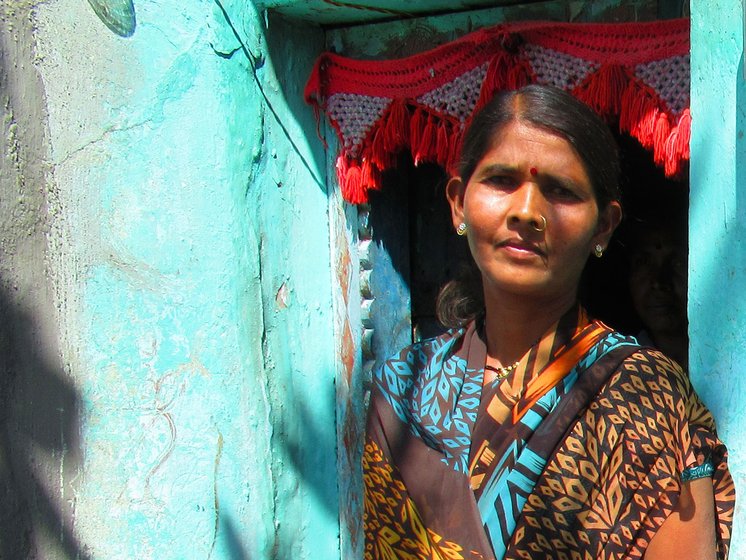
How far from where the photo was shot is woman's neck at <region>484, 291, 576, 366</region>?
1.72 m

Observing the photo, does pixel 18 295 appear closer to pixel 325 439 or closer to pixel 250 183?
pixel 250 183

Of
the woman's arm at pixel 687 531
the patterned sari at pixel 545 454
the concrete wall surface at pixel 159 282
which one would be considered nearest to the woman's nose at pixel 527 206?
the patterned sari at pixel 545 454

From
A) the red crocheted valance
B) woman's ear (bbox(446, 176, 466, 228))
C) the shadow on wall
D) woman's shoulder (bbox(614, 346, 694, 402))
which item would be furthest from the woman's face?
the shadow on wall

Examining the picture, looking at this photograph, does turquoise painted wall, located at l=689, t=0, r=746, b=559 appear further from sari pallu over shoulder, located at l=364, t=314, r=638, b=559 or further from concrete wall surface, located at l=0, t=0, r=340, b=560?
concrete wall surface, located at l=0, t=0, r=340, b=560

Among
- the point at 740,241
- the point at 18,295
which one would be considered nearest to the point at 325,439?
the point at 18,295

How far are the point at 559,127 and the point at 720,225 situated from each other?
410 millimetres

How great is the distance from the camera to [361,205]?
2.58 metres

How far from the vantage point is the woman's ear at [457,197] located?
182cm

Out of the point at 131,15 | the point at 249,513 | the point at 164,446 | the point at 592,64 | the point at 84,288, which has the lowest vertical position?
the point at 249,513

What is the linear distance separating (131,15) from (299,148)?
1.91 feet

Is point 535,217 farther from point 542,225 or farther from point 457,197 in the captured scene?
point 457,197

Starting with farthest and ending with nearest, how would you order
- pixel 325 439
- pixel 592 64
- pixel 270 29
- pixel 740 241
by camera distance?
pixel 325 439 → pixel 270 29 → pixel 592 64 → pixel 740 241

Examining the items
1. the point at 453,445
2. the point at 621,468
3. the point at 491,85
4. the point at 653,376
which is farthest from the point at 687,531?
the point at 491,85

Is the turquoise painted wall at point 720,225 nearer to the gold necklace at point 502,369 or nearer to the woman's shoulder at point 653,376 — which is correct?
the woman's shoulder at point 653,376
